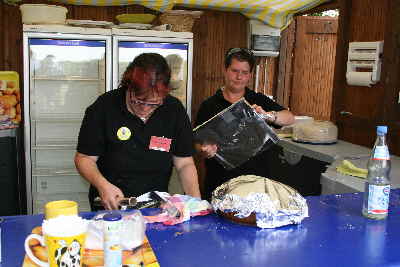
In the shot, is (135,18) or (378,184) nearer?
(378,184)

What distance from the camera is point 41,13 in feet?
11.9

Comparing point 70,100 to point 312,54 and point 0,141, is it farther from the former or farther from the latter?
point 312,54

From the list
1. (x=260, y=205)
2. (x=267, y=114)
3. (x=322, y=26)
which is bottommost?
(x=260, y=205)

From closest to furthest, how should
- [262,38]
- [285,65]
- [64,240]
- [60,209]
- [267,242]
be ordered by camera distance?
[64,240] < [60,209] < [267,242] < [262,38] < [285,65]

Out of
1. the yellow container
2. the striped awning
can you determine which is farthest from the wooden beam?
the yellow container

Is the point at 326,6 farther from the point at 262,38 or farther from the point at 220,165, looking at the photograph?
the point at 220,165

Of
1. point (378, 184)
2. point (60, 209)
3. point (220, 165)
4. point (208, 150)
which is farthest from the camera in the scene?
point (220, 165)

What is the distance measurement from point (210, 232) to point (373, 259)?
53 cm

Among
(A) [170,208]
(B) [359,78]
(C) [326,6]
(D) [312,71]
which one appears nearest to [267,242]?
(A) [170,208]

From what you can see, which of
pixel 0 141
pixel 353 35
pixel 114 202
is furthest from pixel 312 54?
pixel 114 202

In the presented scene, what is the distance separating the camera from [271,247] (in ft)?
4.36

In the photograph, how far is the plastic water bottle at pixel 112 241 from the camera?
1.06 meters

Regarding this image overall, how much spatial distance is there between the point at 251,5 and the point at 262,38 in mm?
491

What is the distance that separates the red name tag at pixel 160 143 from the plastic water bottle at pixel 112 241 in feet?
3.19
